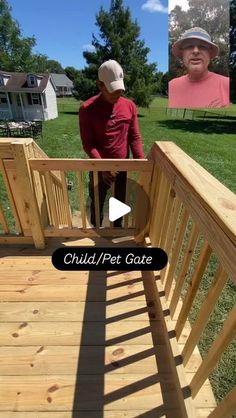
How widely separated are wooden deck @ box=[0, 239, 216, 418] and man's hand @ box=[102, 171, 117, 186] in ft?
2.65

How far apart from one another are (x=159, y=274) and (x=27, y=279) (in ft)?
3.39

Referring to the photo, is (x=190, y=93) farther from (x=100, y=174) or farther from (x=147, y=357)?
(x=147, y=357)

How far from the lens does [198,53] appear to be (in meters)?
3.68

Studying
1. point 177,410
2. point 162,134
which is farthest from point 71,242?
point 162,134

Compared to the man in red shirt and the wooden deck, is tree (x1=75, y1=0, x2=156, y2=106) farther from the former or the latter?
the wooden deck

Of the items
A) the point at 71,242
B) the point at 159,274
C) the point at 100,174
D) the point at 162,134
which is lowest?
the point at 162,134

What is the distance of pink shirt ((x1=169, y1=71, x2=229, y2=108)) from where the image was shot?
3.81m

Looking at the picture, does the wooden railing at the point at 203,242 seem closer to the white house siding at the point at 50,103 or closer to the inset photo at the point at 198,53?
the inset photo at the point at 198,53

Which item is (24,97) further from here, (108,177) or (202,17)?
(108,177)

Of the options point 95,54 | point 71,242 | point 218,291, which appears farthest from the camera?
point 95,54

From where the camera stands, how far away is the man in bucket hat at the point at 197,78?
338 centimetres

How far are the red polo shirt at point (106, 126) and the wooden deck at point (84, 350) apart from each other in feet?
3.44

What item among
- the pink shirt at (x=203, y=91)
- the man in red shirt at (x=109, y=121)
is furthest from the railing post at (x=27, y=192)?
the pink shirt at (x=203, y=91)

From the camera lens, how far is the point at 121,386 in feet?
5.02
